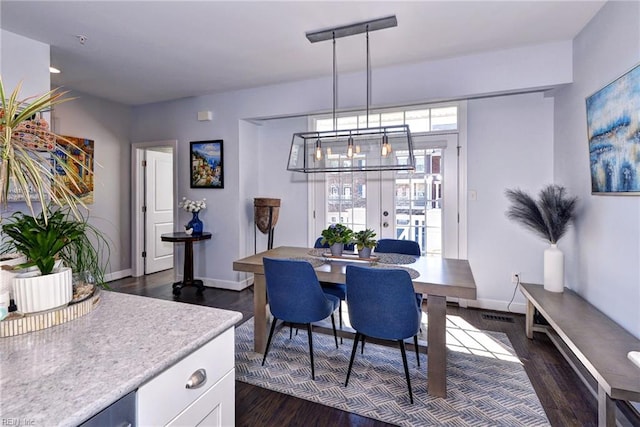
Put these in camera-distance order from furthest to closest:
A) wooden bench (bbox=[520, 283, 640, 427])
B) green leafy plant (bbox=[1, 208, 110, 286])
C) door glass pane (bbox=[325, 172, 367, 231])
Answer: door glass pane (bbox=[325, 172, 367, 231]) < wooden bench (bbox=[520, 283, 640, 427]) < green leafy plant (bbox=[1, 208, 110, 286])

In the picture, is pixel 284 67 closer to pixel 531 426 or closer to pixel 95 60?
pixel 95 60

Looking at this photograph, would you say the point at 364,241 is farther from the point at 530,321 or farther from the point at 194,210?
the point at 194,210

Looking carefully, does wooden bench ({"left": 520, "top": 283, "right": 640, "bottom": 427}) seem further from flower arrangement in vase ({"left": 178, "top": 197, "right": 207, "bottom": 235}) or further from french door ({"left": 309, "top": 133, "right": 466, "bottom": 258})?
flower arrangement in vase ({"left": 178, "top": 197, "right": 207, "bottom": 235})

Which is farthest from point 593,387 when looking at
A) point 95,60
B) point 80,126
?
point 80,126

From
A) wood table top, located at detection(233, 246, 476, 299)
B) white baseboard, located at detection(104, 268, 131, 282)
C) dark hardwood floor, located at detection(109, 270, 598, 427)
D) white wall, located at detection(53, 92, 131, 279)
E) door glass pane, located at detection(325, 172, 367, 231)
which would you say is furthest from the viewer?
white baseboard, located at detection(104, 268, 131, 282)

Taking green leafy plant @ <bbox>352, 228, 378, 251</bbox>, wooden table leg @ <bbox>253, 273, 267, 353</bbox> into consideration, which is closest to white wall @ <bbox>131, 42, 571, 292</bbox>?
green leafy plant @ <bbox>352, 228, 378, 251</bbox>

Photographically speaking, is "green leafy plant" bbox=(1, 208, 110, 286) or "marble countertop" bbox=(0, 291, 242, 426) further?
"green leafy plant" bbox=(1, 208, 110, 286)

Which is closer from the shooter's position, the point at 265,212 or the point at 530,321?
the point at 530,321

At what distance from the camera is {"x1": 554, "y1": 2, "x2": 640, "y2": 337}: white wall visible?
1.96 metres

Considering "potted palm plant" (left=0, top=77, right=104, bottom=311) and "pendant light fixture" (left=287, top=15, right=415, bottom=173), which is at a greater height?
"pendant light fixture" (left=287, top=15, right=415, bottom=173)

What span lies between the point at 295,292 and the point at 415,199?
220 cm

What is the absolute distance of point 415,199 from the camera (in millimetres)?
3826

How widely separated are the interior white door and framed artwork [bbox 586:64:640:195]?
17.8 feet

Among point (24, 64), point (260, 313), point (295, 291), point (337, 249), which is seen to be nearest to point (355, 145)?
point (337, 249)
